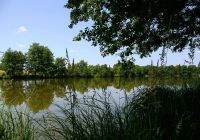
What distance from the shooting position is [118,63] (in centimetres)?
1161

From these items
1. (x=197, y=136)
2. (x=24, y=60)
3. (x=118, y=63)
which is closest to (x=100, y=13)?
(x=118, y=63)

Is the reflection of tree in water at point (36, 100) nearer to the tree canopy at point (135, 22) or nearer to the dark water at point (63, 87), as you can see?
the dark water at point (63, 87)

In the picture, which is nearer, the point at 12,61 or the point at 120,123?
the point at 120,123

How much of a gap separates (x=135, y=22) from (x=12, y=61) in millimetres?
95620

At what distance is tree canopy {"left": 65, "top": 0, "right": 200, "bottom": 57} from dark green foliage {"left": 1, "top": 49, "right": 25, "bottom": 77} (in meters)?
87.8

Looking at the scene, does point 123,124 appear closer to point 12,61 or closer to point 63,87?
point 63,87

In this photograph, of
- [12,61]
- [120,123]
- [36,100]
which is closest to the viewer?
[120,123]

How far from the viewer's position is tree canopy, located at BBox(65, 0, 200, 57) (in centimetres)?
988

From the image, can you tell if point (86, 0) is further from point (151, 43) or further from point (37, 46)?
point (37, 46)

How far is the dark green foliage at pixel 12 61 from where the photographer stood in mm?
97613

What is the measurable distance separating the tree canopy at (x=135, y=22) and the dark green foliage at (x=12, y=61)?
288ft

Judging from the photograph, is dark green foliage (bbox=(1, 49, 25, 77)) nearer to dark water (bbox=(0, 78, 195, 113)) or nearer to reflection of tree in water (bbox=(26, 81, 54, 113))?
reflection of tree in water (bbox=(26, 81, 54, 113))

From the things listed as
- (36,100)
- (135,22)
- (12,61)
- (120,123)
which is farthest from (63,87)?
(12,61)

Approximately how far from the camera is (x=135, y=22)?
10.8 meters
